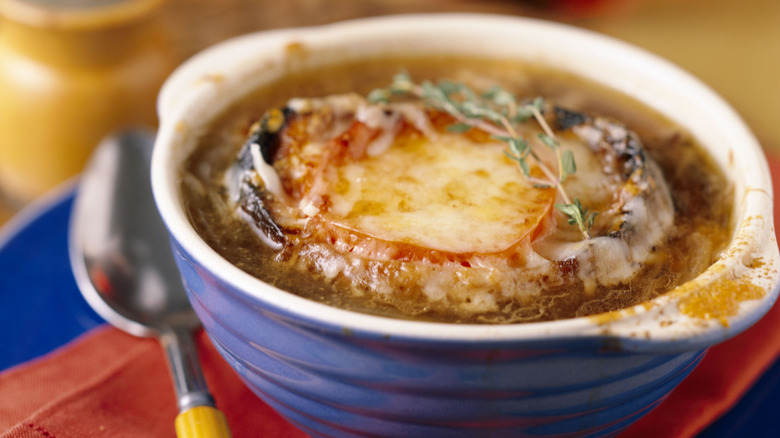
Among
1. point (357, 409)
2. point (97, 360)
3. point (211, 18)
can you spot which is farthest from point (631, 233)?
point (211, 18)

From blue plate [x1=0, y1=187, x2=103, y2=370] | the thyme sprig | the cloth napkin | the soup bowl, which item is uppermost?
the thyme sprig

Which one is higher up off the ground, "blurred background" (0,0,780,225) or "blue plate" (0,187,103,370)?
"blurred background" (0,0,780,225)

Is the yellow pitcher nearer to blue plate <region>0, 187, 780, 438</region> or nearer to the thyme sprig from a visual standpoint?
blue plate <region>0, 187, 780, 438</region>

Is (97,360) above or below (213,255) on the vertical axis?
below

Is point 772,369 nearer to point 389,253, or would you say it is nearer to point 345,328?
point 389,253

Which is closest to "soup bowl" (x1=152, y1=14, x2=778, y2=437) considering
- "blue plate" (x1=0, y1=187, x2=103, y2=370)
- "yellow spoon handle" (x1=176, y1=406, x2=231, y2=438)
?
"yellow spoon handle" (x1=176, y1=406, x2=231, y2=438)

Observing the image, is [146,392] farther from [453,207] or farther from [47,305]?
[453,207]

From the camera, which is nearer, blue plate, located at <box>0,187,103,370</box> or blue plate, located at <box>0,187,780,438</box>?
blue plate, located at <box>0,187,780,438</box>
